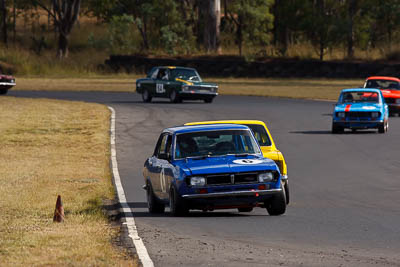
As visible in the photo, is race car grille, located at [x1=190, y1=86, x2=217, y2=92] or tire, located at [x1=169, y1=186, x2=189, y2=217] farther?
race car grille, located at [x1=190, y1=86, x2=217, y2=92]

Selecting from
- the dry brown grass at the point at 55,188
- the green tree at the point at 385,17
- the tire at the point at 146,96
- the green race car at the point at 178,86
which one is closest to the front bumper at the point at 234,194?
the dry brown grass at the point at 55,188

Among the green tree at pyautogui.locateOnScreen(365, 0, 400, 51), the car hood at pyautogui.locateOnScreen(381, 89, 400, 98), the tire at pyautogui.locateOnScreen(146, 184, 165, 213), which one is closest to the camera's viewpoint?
the tire at pyautogui.locateOnScreen(146, 184, 165, 213)

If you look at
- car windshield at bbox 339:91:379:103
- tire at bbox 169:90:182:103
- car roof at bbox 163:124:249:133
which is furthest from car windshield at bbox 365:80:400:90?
car roof at bbox 163:124:249:133

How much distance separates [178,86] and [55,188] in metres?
26.4

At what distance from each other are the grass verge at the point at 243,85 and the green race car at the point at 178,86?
715 centimetres

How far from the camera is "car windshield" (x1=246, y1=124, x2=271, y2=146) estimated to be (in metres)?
16.4

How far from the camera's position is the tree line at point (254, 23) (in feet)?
235

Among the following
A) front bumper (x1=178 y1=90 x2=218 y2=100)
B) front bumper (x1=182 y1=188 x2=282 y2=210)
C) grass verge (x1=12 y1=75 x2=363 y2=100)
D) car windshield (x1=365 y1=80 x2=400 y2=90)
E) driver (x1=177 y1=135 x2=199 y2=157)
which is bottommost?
grass verge (x1=12 y1=75 x2=363 y2=100)

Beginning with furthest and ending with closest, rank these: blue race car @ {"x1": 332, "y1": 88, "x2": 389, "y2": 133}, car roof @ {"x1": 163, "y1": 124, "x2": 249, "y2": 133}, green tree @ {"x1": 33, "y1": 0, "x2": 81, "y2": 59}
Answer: green tree @ {"x1": 33, "y1": 0, "x2": 81, "y2": 59} < blue race car @ {"x1": 332, "y1": 88, "x2": 389, "y2": 133} < car roof @ {"x1": 163, "y1": 124, "x2": 249, "y2": 133}

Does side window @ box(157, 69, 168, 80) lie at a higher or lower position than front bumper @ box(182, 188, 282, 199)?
lower

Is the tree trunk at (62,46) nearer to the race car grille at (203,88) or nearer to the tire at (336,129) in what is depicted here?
the race car grille at (203,88)

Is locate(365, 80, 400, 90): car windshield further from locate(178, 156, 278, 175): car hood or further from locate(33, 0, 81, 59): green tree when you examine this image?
locate(33, 0, 81, 59): green tree

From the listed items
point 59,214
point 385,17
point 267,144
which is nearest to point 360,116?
point 267,144

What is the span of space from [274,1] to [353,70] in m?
21.8
